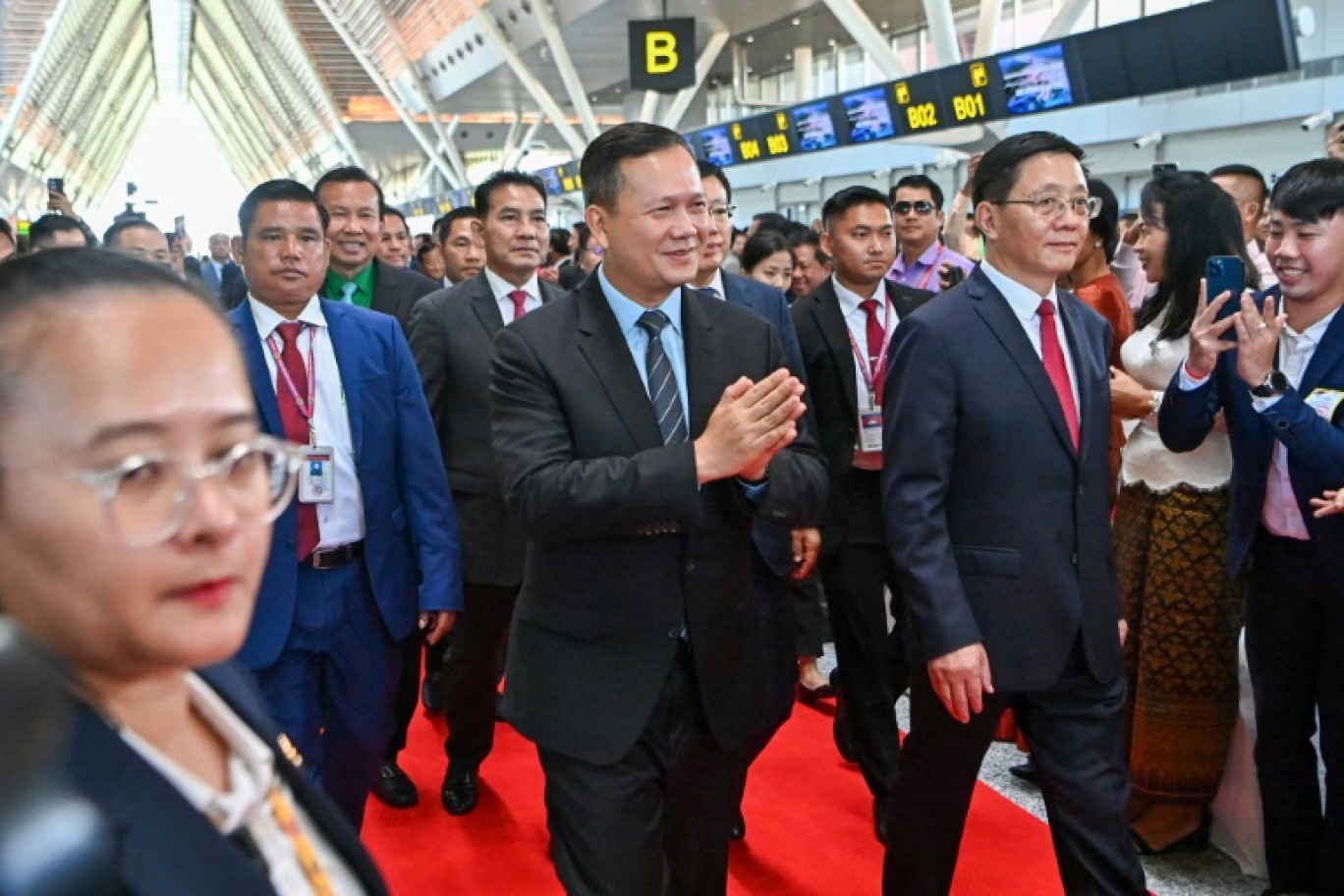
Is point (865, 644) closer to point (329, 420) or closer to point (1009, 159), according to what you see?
point (1009, 159)

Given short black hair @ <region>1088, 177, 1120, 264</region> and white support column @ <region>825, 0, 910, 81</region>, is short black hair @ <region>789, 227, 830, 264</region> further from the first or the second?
white support column @ <region>825, 0, 910, 81</region>

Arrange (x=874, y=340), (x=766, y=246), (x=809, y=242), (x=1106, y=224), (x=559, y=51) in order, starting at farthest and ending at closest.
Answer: (x=559, y=51), (x=809, y=242), (x=766, y=246), (x=1106, y=224), (x=874, y=340)

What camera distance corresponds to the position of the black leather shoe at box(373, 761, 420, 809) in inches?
159

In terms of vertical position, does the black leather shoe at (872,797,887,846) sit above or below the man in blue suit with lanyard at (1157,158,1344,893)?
below

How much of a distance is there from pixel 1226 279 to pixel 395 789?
295 centimetres

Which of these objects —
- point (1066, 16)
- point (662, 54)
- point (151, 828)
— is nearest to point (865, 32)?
point (1066, 16)

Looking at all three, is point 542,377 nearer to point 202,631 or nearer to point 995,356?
point 995,356

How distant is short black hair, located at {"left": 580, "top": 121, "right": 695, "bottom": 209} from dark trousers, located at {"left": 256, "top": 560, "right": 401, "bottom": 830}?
3.59ft

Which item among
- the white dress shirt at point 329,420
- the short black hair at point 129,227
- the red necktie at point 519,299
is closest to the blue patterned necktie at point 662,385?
the white dress shirt at point 329,420

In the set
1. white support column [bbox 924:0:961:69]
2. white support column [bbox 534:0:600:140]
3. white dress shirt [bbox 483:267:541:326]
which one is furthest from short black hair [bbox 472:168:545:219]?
white support column [bbox 534:0:600:140]

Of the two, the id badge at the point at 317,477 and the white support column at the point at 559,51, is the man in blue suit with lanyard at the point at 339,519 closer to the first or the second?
the id badge at the point at 317,477

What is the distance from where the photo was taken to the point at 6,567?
85 cm

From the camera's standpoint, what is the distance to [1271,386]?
2.80 metres

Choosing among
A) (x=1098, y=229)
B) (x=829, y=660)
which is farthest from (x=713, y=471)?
(x=829, y=660)
